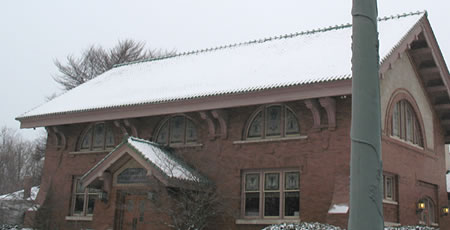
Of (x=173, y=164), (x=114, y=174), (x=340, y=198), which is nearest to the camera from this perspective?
(x=340, y=198)

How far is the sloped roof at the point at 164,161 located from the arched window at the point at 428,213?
844cm

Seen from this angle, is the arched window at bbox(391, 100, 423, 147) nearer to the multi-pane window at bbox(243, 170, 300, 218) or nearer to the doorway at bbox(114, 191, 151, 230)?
the multi-pane window at bbox(243, 170, 300, 218)

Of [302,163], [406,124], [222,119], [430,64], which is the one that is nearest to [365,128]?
[302,163]

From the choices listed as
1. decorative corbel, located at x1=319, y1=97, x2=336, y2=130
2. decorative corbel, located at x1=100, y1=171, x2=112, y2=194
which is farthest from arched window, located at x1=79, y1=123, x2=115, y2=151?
decorative corbel, located at x1=319, y1=97, x2=336, y2=130

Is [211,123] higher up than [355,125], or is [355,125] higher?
[211,123]

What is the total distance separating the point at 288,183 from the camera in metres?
17.5

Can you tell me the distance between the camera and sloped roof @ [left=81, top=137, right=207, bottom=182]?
16.8 metres

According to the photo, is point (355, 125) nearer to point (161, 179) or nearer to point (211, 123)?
point (161, 179)

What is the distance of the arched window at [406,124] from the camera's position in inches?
749

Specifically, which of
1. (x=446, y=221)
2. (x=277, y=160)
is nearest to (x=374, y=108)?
(x=277, y=160)

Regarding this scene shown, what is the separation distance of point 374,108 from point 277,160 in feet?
45.0

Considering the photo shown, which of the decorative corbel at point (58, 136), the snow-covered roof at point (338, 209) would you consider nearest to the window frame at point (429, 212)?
the snow-covered roof at point (338, 209)

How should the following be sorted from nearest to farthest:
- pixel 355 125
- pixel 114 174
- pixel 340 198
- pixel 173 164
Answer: pixel 355 125 → pixel 340 198 → pixel 173 164 → pixel 114 174

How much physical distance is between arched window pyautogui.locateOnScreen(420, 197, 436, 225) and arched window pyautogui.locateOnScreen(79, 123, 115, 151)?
39.7 ft
